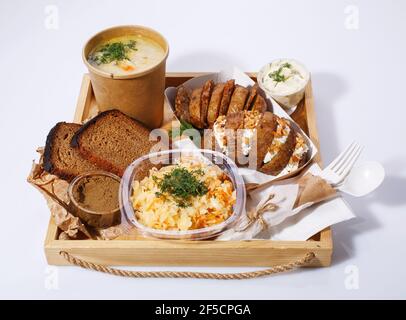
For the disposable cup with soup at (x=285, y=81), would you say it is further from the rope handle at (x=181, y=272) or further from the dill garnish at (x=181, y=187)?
the rope handle at (x=181, y=272)

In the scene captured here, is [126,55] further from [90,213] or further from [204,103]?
[90,213]

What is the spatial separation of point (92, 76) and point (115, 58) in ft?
0.68

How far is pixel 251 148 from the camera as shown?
4211mm

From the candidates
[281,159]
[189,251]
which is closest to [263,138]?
[281,159]

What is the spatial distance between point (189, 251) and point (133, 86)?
4.06 ft

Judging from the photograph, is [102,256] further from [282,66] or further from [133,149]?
[282,66]

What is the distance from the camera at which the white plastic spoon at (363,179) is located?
3.97 meters

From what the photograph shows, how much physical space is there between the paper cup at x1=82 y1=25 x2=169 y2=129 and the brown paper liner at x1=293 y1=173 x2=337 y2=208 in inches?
50.0

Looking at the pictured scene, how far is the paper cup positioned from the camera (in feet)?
14.2

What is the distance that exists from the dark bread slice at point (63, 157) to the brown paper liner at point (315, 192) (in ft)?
4.35

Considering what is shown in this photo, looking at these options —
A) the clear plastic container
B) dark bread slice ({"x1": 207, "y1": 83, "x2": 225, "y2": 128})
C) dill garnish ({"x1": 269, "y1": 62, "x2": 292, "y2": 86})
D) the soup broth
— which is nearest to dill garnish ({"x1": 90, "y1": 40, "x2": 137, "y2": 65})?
the soup broth

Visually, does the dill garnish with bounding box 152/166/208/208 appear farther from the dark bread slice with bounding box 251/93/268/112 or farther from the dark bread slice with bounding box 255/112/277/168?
the dark bread slice with bounding box 251/93/268/112

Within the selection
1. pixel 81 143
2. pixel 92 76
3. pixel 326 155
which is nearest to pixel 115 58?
pixel 92 76

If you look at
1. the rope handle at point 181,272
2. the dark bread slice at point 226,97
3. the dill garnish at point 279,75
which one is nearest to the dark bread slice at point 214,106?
the dark bread slice at point 226,97
